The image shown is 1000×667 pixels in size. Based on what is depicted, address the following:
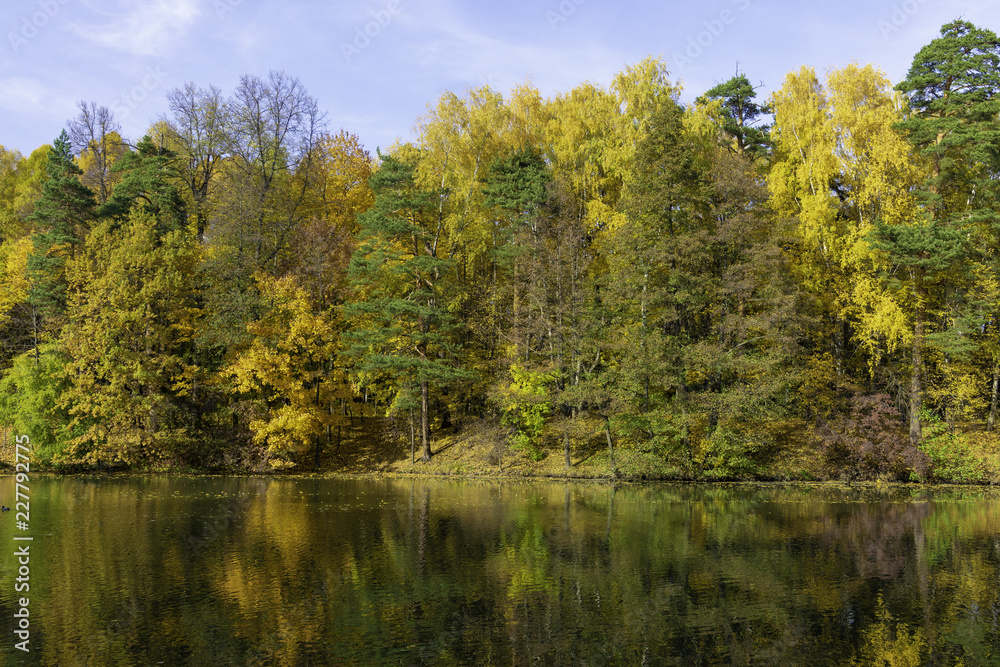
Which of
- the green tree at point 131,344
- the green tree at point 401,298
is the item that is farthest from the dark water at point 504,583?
the green tree at point 401,298

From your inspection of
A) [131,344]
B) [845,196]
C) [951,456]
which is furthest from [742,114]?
[131,344]

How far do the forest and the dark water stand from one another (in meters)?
9.45

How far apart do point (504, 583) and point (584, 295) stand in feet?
86.8

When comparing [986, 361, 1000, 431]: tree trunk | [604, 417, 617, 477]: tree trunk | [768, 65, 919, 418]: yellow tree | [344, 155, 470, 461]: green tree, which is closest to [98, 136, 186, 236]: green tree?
[344, 155, 470, 461]: green tree

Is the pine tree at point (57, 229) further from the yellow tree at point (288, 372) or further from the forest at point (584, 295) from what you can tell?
the yellow tree at point (288, 372)

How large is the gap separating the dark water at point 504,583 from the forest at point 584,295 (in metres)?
9.45

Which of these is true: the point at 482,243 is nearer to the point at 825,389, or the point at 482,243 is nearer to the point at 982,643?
the point at 825,389

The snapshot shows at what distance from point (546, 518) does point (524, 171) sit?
2461 centimetres

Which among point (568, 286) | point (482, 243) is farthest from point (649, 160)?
point (482, 243)

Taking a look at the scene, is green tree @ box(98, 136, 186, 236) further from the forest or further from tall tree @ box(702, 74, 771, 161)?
tall tree @ box(702, 74, 771, 161)

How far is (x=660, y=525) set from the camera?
25.4m

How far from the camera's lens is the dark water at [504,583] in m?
12.9

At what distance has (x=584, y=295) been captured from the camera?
42156mm

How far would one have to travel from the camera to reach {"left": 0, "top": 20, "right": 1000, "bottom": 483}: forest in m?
37.8
